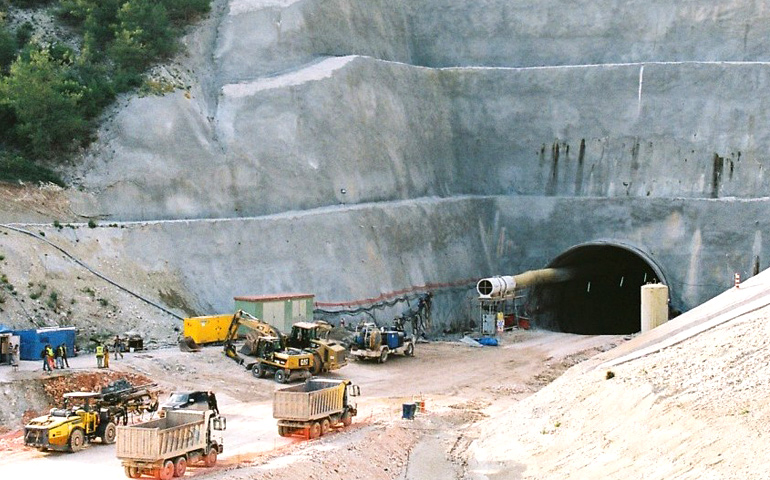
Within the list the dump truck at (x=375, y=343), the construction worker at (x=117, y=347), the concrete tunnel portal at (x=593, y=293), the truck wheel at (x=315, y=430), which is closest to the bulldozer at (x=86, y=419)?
the truck wheel at (x=315, y=430)

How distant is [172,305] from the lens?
1786 inches

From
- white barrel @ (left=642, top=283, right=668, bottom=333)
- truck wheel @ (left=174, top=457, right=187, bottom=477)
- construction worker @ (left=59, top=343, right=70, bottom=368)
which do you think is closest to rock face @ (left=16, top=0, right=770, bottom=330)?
construction worker @ (left=59, top=343, right=70, bottom=368)

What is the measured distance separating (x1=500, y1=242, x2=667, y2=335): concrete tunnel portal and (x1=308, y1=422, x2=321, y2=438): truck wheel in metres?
32.0

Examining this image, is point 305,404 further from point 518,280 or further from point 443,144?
point 443,144

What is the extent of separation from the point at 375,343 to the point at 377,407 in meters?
8.62

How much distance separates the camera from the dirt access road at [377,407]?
1091 inches

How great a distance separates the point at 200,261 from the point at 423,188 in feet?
64.3

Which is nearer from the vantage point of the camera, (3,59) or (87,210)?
(87,210)

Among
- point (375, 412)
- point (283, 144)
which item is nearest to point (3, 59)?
point (283, 144)

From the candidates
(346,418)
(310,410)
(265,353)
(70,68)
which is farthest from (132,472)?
(70,68)

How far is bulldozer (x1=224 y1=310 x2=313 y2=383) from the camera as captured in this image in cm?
4047

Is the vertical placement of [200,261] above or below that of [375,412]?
above

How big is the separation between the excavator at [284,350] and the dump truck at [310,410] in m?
7.90

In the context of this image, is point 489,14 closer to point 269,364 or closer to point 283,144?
point 283,144
